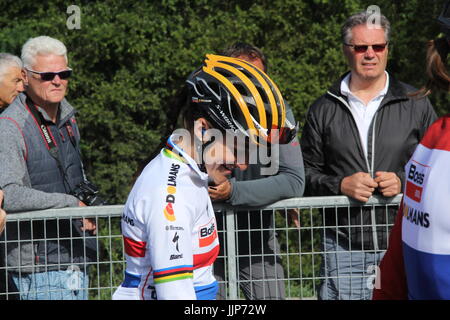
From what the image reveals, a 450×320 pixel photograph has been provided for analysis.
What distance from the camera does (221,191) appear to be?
13.4ft

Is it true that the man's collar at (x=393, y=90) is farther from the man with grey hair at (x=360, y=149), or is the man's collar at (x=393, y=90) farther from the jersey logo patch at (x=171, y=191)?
the jersey logo patch at (x=171, y=191)

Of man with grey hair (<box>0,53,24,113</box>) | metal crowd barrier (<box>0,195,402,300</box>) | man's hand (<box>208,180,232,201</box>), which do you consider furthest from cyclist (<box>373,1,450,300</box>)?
man with grey hair (<box>0,53,24,113</box>)

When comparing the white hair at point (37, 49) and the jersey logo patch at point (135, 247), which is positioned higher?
the white hair at point (37, 49)

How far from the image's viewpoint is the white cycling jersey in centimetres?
253

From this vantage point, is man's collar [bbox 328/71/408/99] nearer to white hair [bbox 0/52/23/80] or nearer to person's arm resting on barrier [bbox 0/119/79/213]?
person's arm resting on barrier [bbox 0/119/79/213]

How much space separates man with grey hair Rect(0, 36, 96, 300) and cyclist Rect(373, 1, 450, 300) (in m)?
2.24

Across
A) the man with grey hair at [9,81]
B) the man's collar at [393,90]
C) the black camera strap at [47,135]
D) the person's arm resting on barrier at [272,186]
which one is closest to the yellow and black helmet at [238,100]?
the person's arm resting on barrier at [272,186]

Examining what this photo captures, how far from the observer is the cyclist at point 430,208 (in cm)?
222

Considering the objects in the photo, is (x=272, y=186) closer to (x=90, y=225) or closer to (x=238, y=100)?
(x=90, y=225)

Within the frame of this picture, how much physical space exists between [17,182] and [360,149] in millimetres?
2060

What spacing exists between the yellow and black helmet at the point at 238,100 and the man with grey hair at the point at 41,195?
5.52 ft
